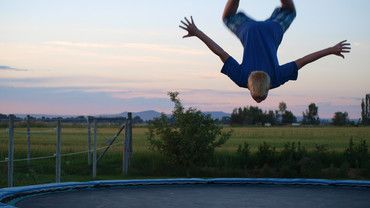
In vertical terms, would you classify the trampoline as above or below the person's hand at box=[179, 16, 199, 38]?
below

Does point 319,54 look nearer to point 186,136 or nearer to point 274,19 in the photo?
point 274,19

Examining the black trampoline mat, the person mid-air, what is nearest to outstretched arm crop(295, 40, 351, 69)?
the person mid-air

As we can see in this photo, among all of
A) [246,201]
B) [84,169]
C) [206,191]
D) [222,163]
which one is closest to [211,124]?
[222,163]

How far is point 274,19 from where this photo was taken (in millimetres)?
5414

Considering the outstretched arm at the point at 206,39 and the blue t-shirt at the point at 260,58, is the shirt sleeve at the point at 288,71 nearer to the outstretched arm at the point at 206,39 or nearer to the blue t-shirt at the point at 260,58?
the blue t-shirt at the point at 260,58

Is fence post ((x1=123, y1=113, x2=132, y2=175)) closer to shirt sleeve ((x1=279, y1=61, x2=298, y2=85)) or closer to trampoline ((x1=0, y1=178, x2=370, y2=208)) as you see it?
trampoline ((x1=0, y1=178, x2=370, y2=208))

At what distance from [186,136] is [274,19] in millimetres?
5379

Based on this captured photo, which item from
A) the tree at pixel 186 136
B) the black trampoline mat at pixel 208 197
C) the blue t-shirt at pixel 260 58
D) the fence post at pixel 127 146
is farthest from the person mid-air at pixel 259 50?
the fence post at pixel 127 146

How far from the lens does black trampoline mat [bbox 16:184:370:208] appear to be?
5.93 meters

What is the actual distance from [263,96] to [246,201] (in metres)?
1.85

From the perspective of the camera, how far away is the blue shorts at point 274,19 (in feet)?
17.5

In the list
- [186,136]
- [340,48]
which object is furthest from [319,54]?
[186,136]

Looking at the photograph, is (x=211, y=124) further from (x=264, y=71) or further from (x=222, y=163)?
(x=264, y=71)

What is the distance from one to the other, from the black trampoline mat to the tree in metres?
2.86
